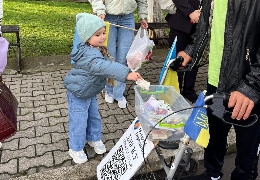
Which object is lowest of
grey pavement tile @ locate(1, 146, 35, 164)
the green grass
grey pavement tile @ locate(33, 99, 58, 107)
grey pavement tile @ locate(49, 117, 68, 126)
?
the green grass

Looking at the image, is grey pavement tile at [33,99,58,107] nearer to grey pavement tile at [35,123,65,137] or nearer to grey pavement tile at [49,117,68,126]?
grey pavement tile at [49,117,68,126]

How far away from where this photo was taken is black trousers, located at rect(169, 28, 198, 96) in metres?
4.20

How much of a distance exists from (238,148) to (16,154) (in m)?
2.29

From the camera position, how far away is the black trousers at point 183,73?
4.20 metres

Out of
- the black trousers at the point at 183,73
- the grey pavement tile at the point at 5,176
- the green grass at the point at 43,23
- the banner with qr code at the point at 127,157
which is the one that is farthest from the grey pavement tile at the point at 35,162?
the green grass at the point at 43,23

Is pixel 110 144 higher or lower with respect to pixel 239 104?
lower

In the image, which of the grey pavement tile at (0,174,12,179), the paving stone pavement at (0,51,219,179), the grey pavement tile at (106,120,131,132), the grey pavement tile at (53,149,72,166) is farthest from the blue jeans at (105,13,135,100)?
the grey pavement tile at (0,174,12,179)

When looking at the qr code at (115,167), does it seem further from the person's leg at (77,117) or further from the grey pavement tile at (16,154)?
the grey pavement tile at (16,154)

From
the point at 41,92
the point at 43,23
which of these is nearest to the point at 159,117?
the point at 41,92

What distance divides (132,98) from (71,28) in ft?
18.2

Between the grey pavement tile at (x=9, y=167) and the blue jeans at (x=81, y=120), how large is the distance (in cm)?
61

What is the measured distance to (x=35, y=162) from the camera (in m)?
3.10

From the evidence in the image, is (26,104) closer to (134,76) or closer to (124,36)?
(124,36)

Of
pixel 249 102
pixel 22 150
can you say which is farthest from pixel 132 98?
pixel 249 102
